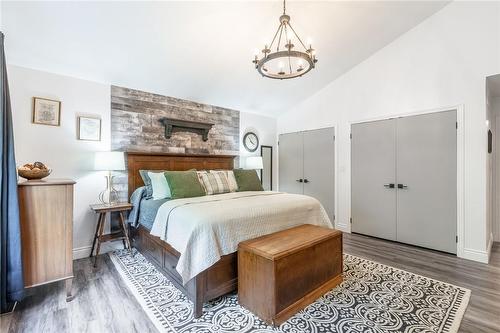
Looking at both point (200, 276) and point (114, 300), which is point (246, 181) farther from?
point (114, 300)

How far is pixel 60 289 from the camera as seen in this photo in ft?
7.73

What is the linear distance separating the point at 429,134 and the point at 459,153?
44 cm

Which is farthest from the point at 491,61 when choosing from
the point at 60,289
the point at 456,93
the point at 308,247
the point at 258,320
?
the point at 60,289

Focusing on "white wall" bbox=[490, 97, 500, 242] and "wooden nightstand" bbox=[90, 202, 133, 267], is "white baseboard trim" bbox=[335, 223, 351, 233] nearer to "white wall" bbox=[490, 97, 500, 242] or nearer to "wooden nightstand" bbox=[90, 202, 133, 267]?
"white wall" bbox=[490, 97, 500, 242]

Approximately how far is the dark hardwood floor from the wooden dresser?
0.69 feet

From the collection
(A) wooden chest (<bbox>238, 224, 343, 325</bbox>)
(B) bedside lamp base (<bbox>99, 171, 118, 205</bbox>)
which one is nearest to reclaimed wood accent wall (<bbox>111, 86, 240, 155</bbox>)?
(B) bedside lamp base (<bbox>99, 171, 118, 205</bbox>)

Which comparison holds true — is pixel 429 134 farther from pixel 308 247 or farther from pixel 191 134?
pixel 191 134

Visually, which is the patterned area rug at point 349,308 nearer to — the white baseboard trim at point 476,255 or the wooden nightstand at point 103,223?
the wooden nightstand at point 103,223

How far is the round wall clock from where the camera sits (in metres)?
5.14

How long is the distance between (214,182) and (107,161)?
54.8 inches

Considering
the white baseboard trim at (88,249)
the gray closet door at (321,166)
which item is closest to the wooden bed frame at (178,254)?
the white baseboard trim at (88,249)

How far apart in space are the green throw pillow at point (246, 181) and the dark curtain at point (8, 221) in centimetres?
250

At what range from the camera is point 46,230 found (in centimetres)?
207

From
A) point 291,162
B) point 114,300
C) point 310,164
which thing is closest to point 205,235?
point 114,300
